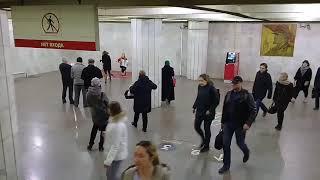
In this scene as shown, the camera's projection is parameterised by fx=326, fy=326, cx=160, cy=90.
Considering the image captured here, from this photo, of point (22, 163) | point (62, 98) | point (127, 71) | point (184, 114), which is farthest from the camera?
point (127, 71)

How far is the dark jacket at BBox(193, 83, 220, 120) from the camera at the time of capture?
20.7ft

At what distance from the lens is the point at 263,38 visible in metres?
15.3

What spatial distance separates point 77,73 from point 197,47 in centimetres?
746

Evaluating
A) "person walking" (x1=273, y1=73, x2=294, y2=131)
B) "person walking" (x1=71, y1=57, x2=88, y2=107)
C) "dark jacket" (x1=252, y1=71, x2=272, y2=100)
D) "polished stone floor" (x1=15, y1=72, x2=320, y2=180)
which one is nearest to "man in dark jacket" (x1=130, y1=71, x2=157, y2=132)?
"polished stone floor" (x1=15, y1=72, x2=320, y2=180)

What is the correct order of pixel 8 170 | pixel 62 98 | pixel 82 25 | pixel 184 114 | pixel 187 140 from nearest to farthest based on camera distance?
pixel 82 25 → pixel 8 170 → pixel 187 140 → pixel 184 114 → pixel 62 98

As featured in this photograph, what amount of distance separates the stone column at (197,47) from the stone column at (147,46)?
5.81 metres

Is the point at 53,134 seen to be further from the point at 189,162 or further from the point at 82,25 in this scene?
the point at 82,25

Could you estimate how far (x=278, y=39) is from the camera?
15.0 m

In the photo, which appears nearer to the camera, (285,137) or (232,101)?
(232,101)

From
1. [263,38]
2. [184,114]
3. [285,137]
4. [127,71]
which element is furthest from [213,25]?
[285,137]

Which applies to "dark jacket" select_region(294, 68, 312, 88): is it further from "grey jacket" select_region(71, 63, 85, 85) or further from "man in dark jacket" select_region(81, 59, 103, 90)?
"grey jacket" select_region(71, 63, 85, 85)

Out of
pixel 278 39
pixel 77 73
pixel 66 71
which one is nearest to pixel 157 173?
pixel 77 73

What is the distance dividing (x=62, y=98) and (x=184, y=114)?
14.5ft

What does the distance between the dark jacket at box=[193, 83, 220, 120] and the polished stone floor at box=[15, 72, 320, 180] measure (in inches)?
36.3
